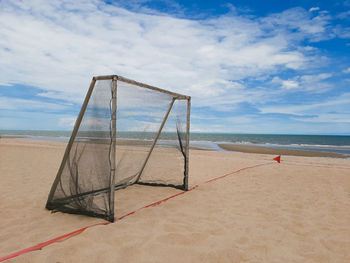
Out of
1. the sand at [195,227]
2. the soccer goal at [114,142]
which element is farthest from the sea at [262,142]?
the sand at [195,227]

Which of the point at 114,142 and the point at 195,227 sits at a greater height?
the point at 114,142

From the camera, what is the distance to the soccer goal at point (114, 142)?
3.40m

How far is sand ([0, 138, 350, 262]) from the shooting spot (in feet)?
8.16

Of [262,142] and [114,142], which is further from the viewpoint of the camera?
[262,142]

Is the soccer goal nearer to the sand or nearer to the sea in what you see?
the sea

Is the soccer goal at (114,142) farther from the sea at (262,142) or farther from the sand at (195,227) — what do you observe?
the sand at (195,227)

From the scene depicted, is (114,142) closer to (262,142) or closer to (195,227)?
(195,227)

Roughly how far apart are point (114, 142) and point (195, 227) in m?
1.59

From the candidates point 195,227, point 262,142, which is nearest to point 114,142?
point 195,227

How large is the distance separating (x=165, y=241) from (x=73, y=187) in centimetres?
184

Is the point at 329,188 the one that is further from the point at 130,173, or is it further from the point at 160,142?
the point at 130,173

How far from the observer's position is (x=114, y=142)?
323cm

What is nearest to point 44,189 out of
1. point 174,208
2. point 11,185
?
point 11,185

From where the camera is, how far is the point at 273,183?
6375 mm
